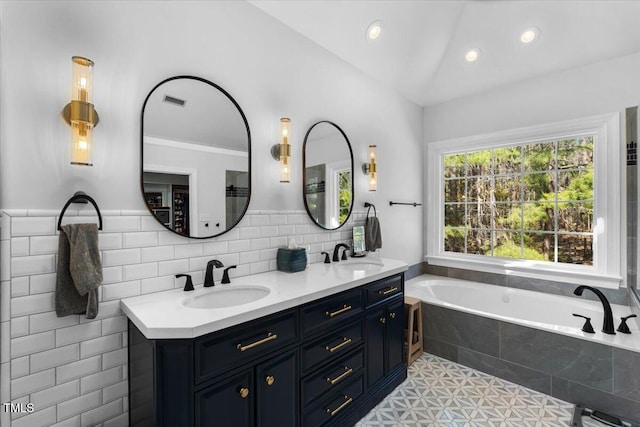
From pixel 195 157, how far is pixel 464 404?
98.9 inches

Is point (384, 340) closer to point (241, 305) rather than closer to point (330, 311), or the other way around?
point (330, 311)

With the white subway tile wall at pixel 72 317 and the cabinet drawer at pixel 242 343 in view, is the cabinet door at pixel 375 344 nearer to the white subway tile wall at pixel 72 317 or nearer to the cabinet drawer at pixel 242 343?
the cabinet drawer at pixel 242 343

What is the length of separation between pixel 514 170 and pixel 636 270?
53.1 inches

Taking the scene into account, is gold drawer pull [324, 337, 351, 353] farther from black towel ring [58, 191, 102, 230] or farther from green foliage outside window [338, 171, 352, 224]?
black towel ring [58, 191, 102, 230]

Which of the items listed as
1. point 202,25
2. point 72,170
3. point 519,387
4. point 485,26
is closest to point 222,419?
point 72,170

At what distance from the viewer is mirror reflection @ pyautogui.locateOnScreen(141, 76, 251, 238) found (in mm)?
1596

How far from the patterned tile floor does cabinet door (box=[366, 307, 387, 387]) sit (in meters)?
0.26

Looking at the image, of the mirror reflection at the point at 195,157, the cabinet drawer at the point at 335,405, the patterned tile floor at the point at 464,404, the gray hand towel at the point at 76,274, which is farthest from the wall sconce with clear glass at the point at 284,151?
the patterned tile floor at the point at 464,404

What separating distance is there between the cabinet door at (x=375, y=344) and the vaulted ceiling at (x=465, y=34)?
221 cm

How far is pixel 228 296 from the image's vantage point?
1747mm

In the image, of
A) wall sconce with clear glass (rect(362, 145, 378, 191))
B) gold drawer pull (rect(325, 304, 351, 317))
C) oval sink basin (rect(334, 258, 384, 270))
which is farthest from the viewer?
wall sconce with clear glass (rect(362, 145, 378, 191))

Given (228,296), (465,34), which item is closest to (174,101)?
(228,296)

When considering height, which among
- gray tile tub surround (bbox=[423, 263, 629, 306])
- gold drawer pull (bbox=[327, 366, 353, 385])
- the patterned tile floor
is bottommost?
the patterned tile floor

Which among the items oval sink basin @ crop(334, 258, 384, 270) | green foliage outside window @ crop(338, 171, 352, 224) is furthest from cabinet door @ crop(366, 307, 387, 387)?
green foliage outside window @ crop(338, 171, 352, 224)
